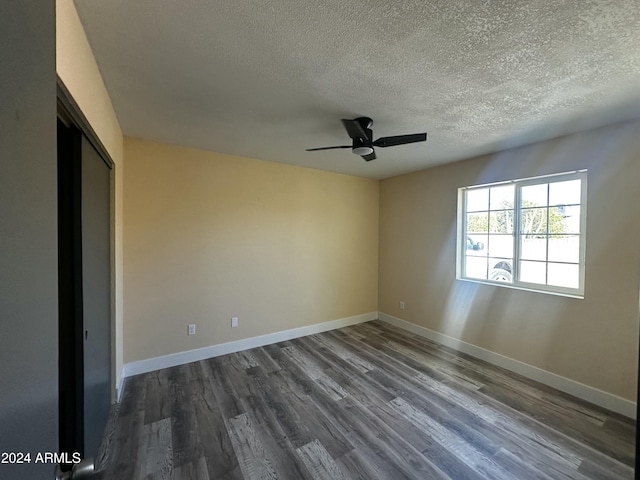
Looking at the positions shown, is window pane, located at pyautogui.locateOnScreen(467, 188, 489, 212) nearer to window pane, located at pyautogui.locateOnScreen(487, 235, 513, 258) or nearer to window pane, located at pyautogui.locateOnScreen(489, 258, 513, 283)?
window pane, located at pyautogui.locateOnScreen(487, 235, 513, 258)

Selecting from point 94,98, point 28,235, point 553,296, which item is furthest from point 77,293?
point 553,296

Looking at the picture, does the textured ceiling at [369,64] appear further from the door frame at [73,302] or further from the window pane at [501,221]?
the window pane at [501,221]

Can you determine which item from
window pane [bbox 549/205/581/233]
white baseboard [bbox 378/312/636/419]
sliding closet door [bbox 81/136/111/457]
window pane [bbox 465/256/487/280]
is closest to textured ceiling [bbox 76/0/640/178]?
sliding closet door [bbox 81/136/111/457]

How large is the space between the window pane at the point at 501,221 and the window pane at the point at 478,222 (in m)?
0.06

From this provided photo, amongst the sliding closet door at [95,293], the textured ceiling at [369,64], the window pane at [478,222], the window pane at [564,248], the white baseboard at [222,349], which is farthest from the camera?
the window pane at [478,222]

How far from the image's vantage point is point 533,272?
2932 mm

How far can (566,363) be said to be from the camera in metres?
2.59

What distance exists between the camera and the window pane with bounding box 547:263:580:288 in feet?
8.58

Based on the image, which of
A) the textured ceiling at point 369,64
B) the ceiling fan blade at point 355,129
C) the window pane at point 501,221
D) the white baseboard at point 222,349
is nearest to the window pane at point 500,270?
the window pane at point 501,221

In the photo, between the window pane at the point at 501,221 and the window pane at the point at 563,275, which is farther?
the window pane at the point at 501,221

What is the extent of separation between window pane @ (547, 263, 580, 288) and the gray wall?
3668 millimetres

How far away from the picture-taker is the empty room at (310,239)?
46.2 inches

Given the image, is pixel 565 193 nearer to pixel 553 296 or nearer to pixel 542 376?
pixel 553 296

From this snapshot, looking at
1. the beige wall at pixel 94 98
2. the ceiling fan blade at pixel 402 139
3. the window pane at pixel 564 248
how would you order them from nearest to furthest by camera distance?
the beige wall at pixel 94 98, the ceiling fan blade at pixel 402 139, the window pane at pixel 564 248
